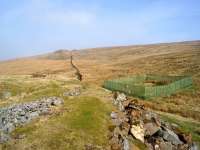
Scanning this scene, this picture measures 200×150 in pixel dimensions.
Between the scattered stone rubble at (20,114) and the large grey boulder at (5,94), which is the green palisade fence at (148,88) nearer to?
the large grey boulder at (5,94)

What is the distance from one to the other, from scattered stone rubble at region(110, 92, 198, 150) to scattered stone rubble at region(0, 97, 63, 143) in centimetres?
762

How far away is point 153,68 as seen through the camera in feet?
358

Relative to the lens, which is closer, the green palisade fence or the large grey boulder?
the large grey boulder

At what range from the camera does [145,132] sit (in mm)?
35844

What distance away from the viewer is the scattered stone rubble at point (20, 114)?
3275 centimetres

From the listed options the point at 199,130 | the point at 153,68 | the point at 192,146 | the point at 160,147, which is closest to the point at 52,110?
the point at 160,147

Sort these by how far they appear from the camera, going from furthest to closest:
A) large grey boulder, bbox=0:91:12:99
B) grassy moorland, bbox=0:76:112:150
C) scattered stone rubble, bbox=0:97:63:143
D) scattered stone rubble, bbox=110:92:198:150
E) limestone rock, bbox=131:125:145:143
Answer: large grey boulder, bbox=0:91:12:99, limestone rock, bbox=131:125:145:143, scattered stone rubble, bbox=110:92:198:150, scattered stone rubble, bbox=0:97:63:143, grassy moorland, bbox=0:76:112:150

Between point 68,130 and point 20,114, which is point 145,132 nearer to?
point 68,130

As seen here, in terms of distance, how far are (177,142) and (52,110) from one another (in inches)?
553

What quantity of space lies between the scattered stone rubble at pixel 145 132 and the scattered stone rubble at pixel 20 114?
762cm

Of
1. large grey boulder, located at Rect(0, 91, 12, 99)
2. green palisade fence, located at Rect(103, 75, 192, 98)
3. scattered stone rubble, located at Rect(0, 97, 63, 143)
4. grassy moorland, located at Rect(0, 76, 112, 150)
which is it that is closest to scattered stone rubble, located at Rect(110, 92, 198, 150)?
grassy moorland, located at Rect(0, 76, 112, 150)

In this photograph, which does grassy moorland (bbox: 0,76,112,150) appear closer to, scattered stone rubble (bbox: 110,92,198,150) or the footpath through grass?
the footpath through grass

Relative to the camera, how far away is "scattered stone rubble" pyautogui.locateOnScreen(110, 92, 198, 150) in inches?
1309

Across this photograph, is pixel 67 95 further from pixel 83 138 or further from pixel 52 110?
pixel 83 138
